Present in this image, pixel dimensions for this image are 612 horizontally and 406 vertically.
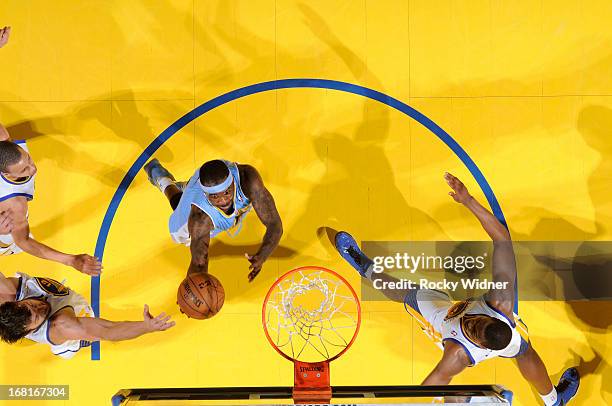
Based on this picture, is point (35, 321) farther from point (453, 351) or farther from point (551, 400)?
point (551, 400)

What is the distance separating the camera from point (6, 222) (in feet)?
11.8

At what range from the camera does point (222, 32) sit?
12.1 feet

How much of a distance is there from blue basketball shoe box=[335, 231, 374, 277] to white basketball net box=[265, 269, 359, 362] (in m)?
0.15

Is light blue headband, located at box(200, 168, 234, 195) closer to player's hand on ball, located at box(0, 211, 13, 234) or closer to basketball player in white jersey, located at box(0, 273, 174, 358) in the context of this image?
basketball player in white jersey, located at box(0, 273, 174, 358)

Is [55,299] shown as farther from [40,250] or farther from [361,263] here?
[361,263]

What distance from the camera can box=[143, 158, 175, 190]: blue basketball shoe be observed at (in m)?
3.63

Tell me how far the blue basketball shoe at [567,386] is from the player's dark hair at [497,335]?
454 mm

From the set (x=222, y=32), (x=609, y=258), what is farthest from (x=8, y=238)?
(x=609, y=258)

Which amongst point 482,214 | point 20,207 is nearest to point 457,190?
point 482,214

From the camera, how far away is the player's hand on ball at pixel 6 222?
141 inches

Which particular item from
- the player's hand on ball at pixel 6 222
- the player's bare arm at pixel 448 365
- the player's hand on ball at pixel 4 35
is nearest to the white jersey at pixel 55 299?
the player's hand on ball at pixel 6 222

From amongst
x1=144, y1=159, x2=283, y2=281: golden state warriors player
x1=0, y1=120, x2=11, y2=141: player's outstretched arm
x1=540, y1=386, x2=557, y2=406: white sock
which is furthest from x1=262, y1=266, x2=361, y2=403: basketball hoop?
x1=0, y1=120, x2=11, y2=141: player's outstretched arm

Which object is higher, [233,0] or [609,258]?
[233,0]

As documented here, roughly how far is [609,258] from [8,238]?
12.7ft
